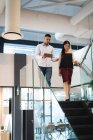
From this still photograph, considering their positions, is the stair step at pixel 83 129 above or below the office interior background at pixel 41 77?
below

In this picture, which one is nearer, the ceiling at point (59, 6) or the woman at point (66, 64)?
the woman at point (66, 64)

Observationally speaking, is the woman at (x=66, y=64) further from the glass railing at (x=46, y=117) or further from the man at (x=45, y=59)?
the glass railing at (x=46, y=117)

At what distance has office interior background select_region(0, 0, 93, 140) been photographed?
4.89 meters

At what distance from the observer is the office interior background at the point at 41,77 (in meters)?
4.89

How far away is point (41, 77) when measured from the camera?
17.7 ft

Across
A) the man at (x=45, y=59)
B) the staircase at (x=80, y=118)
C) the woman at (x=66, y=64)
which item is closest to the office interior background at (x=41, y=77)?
the staircase at (x=80, y=118)

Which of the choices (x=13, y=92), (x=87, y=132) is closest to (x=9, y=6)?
(x=87, y=132)

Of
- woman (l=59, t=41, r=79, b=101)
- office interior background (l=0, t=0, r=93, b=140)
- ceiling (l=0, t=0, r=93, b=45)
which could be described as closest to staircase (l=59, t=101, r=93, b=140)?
office interior background (l=0, t=0, r=93, b=140)

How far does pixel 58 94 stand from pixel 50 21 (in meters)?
2.10

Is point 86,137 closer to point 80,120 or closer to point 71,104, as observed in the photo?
point 80,120

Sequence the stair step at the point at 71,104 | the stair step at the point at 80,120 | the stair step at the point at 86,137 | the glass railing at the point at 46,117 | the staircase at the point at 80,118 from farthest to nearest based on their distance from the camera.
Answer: the stair step at the point at 71,104
the stair step at the point at 80,120
the staircase at the point at 80,118
the stair step at the point at 86,137
the glass railing at the point at 46,117

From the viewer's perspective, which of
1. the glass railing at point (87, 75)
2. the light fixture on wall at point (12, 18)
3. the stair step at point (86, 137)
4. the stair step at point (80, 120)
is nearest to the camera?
the stair step at point (86, 137)

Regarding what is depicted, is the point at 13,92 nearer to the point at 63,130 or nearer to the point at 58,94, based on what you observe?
the point at 58,94

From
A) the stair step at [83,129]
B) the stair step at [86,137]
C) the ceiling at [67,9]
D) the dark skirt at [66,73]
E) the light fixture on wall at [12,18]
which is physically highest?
the ceiling at [67,9]
